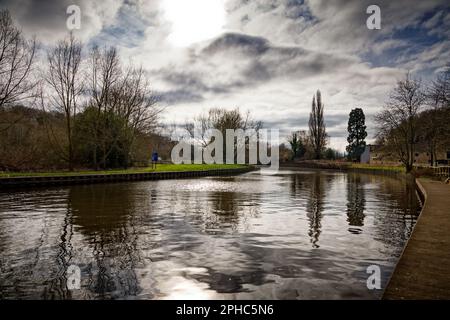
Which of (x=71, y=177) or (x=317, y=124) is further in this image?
(x=317, y=124)

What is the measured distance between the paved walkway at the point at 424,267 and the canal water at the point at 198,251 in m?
0.62

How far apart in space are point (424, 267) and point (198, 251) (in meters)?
4.59

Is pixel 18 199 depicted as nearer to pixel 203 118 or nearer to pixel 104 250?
pixel 104 250

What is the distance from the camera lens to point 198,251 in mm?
7883

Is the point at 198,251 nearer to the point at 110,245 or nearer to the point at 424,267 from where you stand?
the point at 110,245

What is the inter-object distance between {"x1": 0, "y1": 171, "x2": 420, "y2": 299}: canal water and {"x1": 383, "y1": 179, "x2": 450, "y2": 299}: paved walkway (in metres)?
0.62

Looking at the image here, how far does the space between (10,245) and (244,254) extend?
5.77m

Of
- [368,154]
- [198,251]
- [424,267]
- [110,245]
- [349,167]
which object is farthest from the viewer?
[368,154]

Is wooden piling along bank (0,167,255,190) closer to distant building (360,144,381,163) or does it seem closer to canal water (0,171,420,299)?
canal water (0,171,420,299)

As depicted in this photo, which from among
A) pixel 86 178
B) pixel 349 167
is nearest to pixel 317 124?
pixel 349 167

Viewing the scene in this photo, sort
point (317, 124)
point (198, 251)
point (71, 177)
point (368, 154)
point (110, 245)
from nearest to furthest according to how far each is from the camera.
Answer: point (198, 251) < point (110, 245) < point (71, 177) < point (317, 124) < point (368, 154)

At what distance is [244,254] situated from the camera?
7.68 m

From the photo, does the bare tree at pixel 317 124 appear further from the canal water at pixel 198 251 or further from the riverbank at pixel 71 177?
the canal water at pixel 198 251

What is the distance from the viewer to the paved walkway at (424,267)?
438 cm
